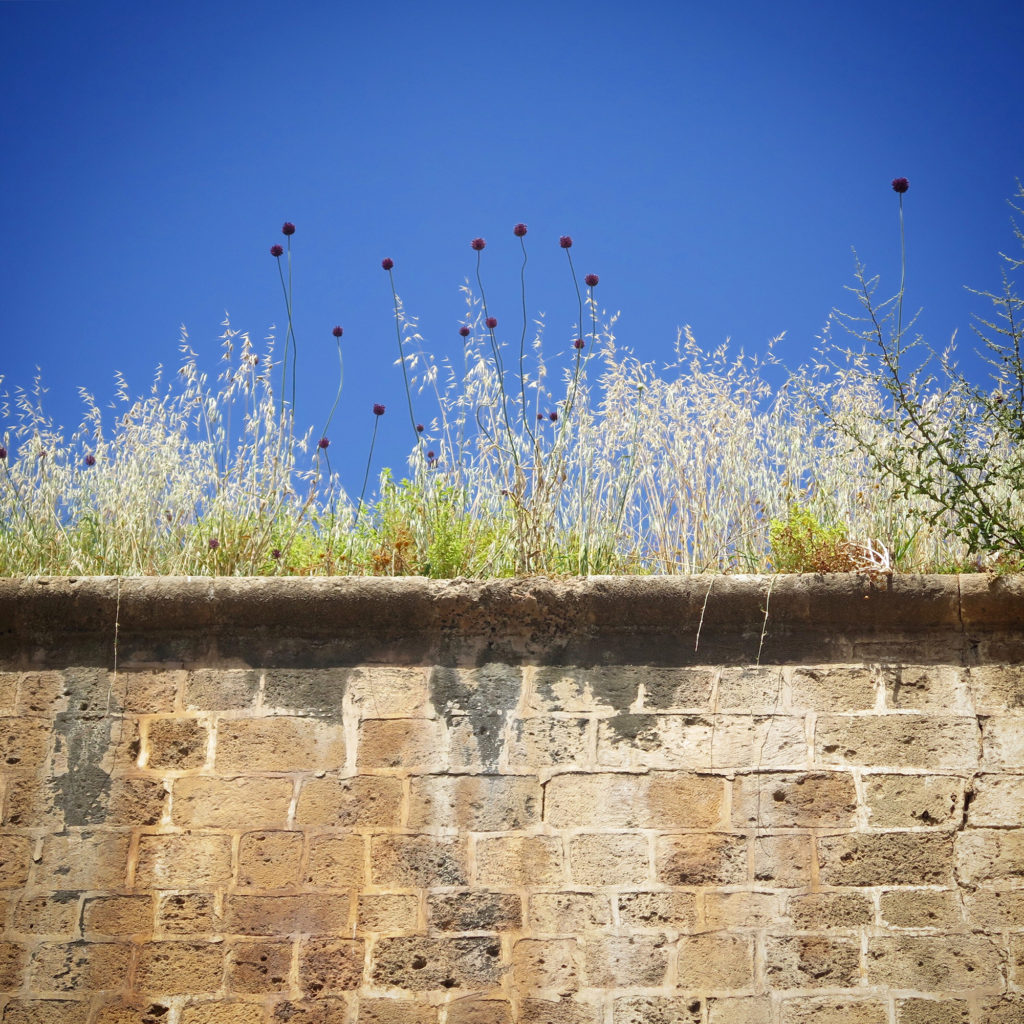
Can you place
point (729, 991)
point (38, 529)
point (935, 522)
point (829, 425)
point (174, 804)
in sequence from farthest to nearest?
point (829, 425)
point (38, 529)
point (935, 522)
point (174, 804)
point (729, 991)

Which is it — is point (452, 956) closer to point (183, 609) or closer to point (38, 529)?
point (183, 609)

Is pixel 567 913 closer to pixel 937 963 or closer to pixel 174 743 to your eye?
pixel 937 963

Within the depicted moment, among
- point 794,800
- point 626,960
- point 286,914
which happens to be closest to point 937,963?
point 794,800

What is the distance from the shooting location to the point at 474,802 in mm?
4039

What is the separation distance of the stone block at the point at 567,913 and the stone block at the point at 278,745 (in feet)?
3.12

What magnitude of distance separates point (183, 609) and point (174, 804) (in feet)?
2.58

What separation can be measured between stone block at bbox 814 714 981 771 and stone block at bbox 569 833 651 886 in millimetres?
811

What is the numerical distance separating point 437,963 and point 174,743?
137 centimetres

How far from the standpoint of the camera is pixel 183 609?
4.30m

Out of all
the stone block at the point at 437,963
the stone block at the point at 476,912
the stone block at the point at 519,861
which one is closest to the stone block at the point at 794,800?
the stone block at the point at 519,861

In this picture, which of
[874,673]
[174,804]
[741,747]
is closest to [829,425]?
[874,673]

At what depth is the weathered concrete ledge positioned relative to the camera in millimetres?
4234

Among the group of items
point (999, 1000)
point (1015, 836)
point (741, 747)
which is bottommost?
point (999, 1000)

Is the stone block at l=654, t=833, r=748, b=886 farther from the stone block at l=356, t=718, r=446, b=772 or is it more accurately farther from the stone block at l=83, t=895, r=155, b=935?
the stone block at l=83, t=895, r=155, b=935
